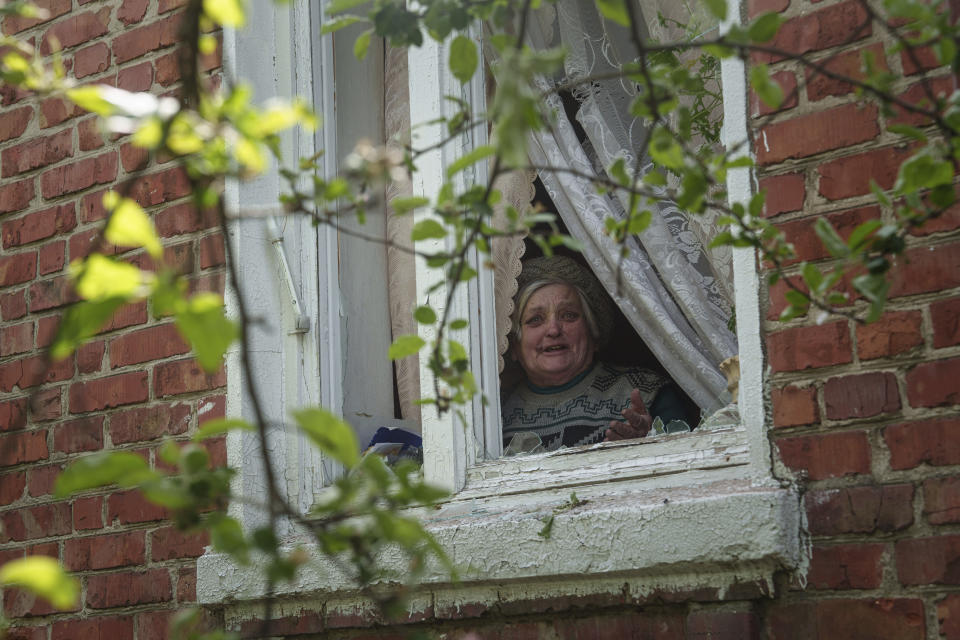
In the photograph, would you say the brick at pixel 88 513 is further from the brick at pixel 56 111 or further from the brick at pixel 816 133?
the brick at pixel 816 133

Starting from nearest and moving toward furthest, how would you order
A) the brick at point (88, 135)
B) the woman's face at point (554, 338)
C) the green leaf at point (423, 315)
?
the green leaf at point (423, 315), the brick at point (88, 135), the woman's face at point (554, 338)

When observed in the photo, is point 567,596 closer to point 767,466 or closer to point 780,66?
point 767,466

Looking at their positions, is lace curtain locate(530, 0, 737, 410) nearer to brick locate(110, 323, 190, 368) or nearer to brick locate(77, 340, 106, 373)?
brick locate(110, 323, 190, 368)

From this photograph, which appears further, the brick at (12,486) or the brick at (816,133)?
the brick at (12,486)

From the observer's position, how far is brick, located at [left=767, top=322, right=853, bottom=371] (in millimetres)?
1910

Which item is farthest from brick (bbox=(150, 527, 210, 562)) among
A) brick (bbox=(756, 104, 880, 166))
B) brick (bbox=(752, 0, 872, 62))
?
brick (bbox=(752, 0, 872, 62))

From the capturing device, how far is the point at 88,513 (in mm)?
2764

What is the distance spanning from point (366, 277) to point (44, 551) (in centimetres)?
104

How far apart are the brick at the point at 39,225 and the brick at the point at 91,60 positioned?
0.35m

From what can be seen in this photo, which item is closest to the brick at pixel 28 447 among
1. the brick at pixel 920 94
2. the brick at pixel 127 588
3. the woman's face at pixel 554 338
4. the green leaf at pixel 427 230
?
the brick at pixel 127 588

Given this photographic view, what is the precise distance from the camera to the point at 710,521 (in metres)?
1.92

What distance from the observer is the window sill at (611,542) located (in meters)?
1.88

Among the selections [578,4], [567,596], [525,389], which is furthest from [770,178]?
[525,389]

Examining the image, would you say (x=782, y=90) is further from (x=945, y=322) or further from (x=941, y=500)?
(x=941, y=500)
